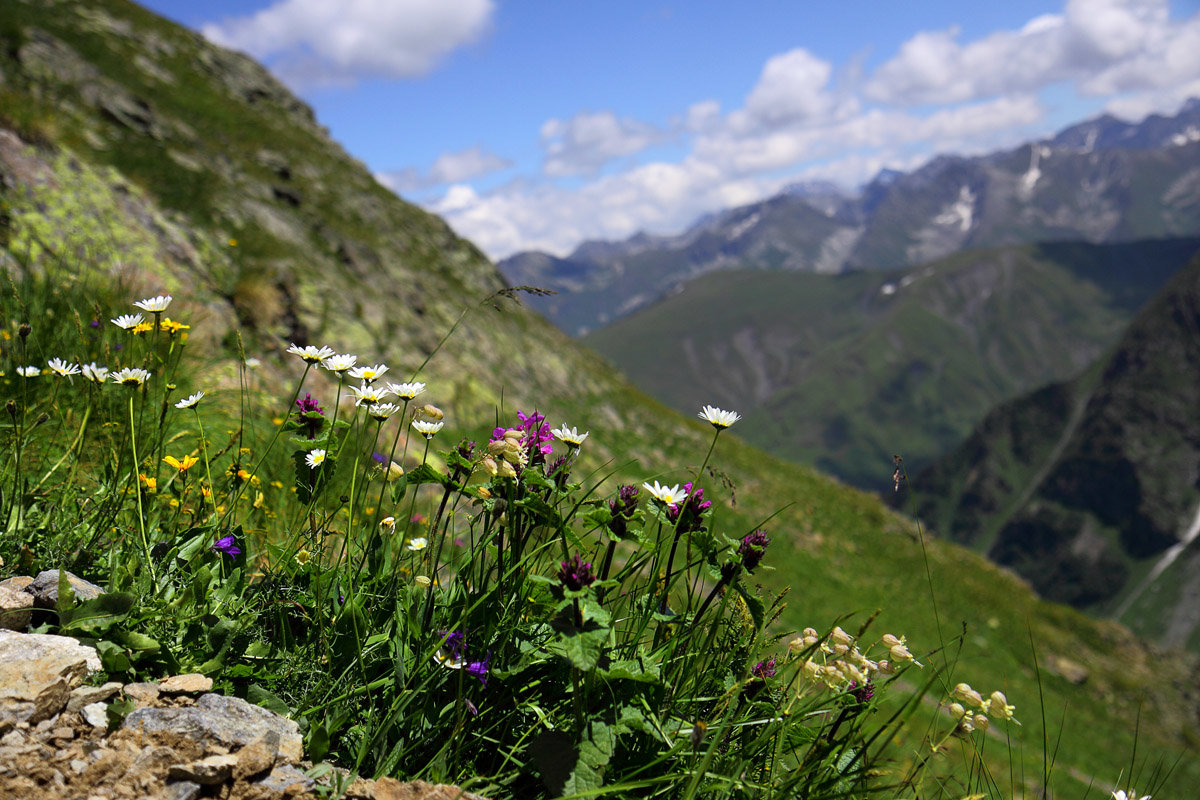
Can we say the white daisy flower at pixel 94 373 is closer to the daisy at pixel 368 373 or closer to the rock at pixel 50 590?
the rock at pixel 50 590

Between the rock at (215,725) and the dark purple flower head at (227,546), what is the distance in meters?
0.58

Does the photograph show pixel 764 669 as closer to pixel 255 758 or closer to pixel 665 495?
pixel 665 495

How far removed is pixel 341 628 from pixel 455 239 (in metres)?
39.7

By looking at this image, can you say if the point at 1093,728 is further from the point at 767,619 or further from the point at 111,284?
the point at 111,284

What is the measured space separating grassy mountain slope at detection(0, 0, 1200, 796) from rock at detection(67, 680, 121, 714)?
12.4ft

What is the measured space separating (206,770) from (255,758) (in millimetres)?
138

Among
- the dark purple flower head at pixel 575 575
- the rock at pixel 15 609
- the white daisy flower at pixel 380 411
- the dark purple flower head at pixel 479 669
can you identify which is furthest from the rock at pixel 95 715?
the dark purple flower head at pixel 575 575

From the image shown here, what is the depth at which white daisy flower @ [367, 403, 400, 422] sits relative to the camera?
2.55 meters

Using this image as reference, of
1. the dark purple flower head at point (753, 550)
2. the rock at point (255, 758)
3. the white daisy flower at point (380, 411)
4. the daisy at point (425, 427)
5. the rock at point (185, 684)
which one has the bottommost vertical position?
the rock at point (255, 758)

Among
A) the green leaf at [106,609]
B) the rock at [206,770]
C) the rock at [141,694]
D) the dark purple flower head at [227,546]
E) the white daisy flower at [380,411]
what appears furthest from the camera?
the dark purple flower head at [227,546]

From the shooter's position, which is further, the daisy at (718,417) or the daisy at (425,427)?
the daisy at (425,427)

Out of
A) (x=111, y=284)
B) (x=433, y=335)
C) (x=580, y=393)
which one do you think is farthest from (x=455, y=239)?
(x=111, y=284)

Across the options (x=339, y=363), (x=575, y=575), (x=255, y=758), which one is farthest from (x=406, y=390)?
(x=255, y=758)

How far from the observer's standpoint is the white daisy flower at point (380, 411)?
2.55 meters
